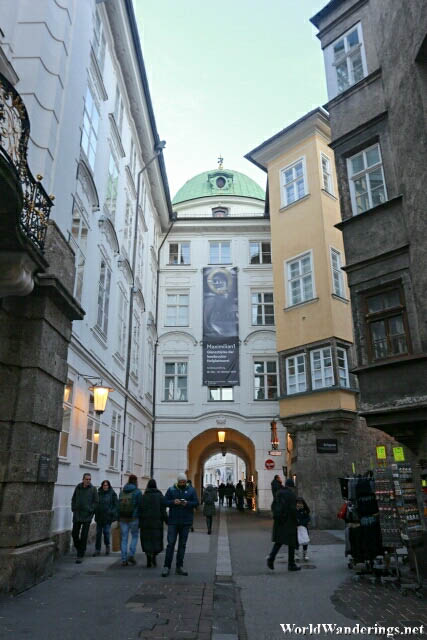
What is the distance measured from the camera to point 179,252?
103 ft

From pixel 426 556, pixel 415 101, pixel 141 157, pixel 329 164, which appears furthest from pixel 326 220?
pixel 426 556

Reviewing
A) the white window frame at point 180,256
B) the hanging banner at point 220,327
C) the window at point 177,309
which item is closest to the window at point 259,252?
the hanging banner at point 220,327

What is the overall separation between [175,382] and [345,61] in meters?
18.8

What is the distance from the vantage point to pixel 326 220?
21.6 meters

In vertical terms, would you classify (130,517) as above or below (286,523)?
above

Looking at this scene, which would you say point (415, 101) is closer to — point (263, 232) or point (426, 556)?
point (426, 556)

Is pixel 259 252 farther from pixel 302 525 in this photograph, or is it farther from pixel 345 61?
pixel 302 525

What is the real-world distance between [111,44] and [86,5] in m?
6.01

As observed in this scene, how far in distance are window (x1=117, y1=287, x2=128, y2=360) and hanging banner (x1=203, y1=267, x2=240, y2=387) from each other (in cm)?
889

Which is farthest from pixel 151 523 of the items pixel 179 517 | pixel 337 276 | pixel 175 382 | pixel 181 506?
pixel 175 382

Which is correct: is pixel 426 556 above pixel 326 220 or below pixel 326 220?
below

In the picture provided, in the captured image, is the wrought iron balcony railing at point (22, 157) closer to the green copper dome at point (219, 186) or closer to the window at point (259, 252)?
the window at point (259, 252)

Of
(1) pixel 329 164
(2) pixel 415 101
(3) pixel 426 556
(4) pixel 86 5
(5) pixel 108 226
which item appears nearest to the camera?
(3) pixel 426 556

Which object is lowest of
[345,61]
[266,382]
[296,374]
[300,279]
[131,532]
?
[131,532]
